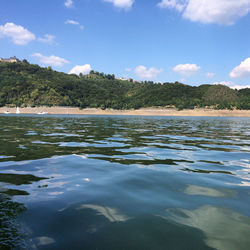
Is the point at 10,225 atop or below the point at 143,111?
below

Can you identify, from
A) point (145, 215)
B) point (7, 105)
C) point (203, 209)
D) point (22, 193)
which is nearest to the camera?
point (145, 215)

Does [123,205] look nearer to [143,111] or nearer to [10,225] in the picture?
[10,225]

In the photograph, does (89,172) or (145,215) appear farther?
(89,172)

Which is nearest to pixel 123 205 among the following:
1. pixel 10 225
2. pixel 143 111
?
pixel 10 225

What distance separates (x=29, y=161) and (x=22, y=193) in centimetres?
360

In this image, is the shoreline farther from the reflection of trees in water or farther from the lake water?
the reflection of trees in water

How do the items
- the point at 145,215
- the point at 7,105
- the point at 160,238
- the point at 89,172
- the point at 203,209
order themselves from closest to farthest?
1. the point at 160,238
2. the point at 145,215
3. the point at 203,209
4. the point at 89,172
5. the point at 7,105

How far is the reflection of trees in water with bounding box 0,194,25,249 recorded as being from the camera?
2937mm

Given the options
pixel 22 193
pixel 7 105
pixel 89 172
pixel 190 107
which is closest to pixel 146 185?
pixel 89 172

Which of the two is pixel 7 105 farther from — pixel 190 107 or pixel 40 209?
pixel 40 209

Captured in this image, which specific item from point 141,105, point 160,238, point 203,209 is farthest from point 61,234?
point 141,105

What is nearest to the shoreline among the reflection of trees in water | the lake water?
the lake water

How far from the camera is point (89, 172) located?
7.05 m

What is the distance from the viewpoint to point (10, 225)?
134 inches
